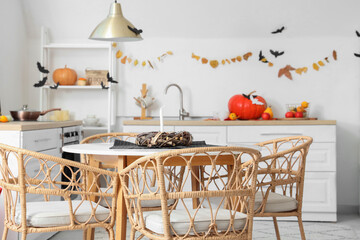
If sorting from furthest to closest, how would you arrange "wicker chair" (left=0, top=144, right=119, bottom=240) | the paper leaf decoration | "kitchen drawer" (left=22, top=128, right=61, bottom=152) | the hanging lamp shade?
1. the paper leaf decoration
2. "kitchen drawer" (left=22, top=128, right=61, bottom=152)
3. the hanging lamp shade
4. "wicker chair" (left=0, top=144, right=119, bottom=240)

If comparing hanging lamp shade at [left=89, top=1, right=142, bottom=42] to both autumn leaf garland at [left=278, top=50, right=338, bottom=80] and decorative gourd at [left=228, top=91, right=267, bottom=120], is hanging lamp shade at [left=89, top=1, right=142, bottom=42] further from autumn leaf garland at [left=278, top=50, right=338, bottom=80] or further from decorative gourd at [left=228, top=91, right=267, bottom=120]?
autumn leaf garland at [left=278, top=50, right=338, bottom=80]

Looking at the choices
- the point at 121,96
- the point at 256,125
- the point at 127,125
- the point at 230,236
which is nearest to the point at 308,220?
the point at 256,125

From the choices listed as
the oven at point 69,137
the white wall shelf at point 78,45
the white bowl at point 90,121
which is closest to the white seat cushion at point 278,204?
the oven at point 69,137

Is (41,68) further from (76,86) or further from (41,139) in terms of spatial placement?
(41,139)

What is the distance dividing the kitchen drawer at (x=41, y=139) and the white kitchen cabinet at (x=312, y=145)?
97 cm

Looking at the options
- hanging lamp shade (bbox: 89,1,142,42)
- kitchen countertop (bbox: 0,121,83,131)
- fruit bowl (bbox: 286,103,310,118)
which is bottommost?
kitchen countertop (bbox: 0,121,83,131)

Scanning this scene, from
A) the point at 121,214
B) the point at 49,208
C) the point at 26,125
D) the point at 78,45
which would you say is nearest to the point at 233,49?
the point at 78,45

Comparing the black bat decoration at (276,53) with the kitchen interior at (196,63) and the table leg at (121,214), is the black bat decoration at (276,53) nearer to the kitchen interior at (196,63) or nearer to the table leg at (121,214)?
the kitchen interior at (196,63)

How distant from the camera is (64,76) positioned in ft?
16.0

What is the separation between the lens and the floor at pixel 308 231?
385 cm

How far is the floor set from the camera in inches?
152

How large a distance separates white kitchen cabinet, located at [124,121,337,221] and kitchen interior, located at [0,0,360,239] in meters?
0.27

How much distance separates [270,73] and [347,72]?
2.36ft

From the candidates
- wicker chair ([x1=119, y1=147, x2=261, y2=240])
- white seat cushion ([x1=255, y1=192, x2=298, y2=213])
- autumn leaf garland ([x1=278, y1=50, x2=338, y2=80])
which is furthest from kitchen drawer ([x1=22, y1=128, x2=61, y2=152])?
autumn leaf garland ([x1=278, y1=50, x2=338, y2=80])
